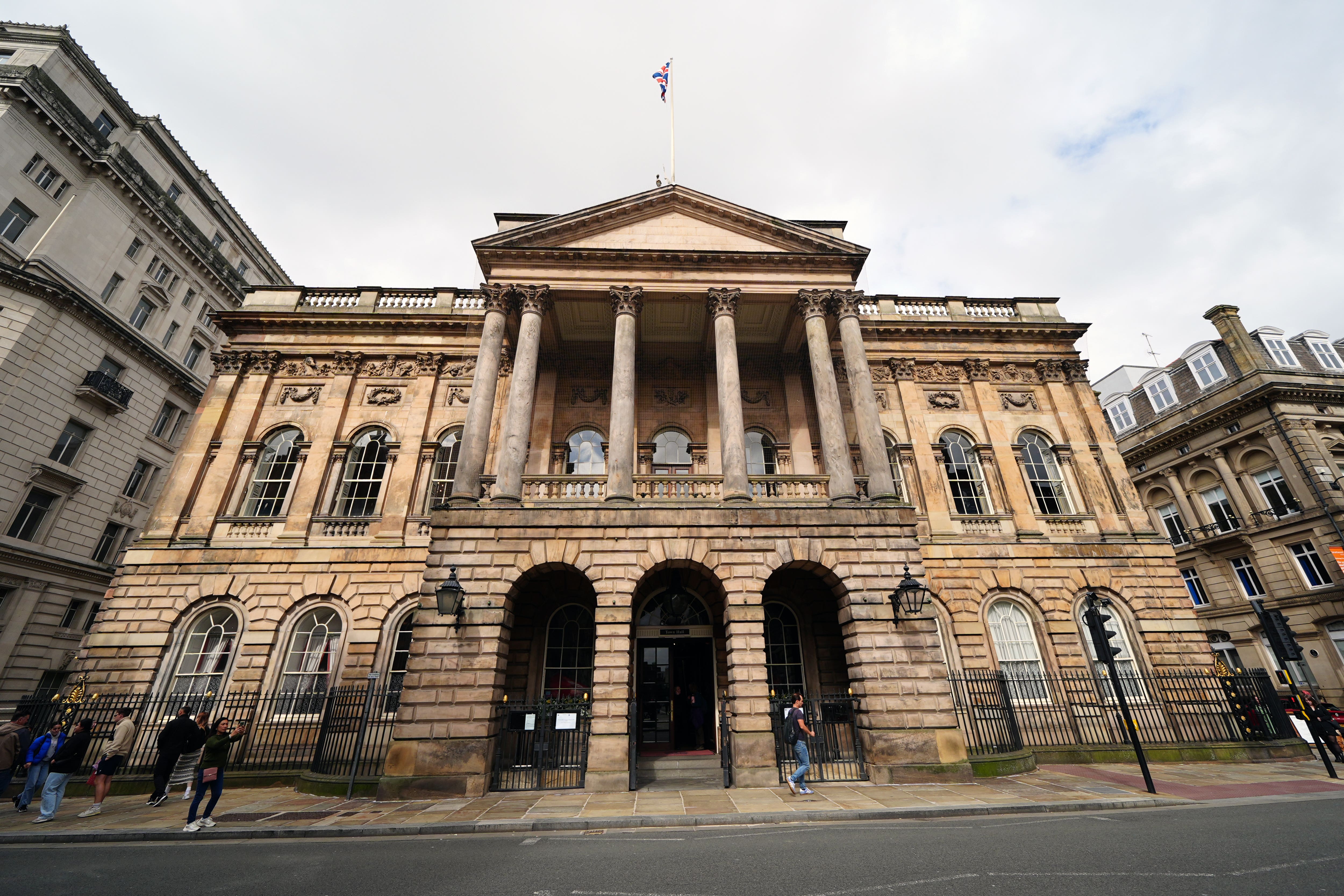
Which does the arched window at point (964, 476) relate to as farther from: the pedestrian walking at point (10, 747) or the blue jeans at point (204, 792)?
the pedestrian walking at point (10, 747)

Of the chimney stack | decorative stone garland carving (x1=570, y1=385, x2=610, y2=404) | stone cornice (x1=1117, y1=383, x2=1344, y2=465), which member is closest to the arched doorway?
decorative stone garland carving (x1=570, y1=385, x2=610, y2=404)

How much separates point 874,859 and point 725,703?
542 centimetres

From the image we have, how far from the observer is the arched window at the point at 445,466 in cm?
1683

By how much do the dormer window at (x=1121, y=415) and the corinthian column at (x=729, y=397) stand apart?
2992 centimetres

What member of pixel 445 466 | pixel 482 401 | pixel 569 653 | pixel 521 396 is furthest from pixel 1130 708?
pixel 445 466

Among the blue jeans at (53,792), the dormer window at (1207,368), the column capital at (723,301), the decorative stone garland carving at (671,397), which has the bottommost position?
the blue jeans at (53,792)

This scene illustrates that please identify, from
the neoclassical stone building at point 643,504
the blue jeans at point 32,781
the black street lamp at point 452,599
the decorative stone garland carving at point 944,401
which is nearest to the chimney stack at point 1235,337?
the neoclassical stone building at point 643,504

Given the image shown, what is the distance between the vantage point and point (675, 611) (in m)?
14.5

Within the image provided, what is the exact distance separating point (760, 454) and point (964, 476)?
267 inches

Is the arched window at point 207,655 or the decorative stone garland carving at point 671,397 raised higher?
the decorative stone garland carving at point 671,397

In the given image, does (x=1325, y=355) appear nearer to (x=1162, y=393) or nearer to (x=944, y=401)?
(x=1162, y=393)

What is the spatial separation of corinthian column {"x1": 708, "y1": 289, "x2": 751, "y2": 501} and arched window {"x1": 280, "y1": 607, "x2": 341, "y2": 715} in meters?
11.5

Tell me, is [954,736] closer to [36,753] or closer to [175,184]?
[36,753]

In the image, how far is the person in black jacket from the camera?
29.6 feet
